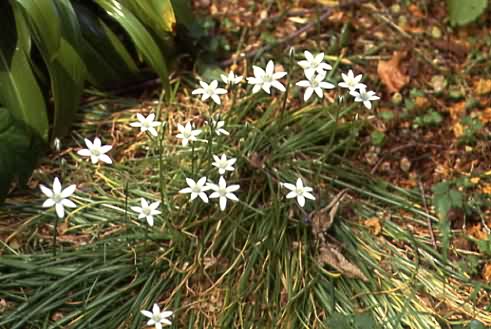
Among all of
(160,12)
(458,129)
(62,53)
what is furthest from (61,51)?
(458,129)

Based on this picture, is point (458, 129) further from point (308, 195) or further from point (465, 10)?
point (308, 195)

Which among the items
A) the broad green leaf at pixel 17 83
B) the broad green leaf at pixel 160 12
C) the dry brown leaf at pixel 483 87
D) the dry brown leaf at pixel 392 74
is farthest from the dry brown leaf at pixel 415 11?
the broad green leaf at pixel 17 83

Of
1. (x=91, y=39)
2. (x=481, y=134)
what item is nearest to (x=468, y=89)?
(x=481, y=134)

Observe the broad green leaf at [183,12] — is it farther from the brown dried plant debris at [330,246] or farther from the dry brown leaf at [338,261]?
the dry brown leaf at [338,261]

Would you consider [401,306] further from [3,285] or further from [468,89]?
[3,285]

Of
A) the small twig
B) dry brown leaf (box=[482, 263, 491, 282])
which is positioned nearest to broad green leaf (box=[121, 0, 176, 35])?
the small twig

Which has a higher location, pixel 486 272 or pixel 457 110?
pixel 457 110
